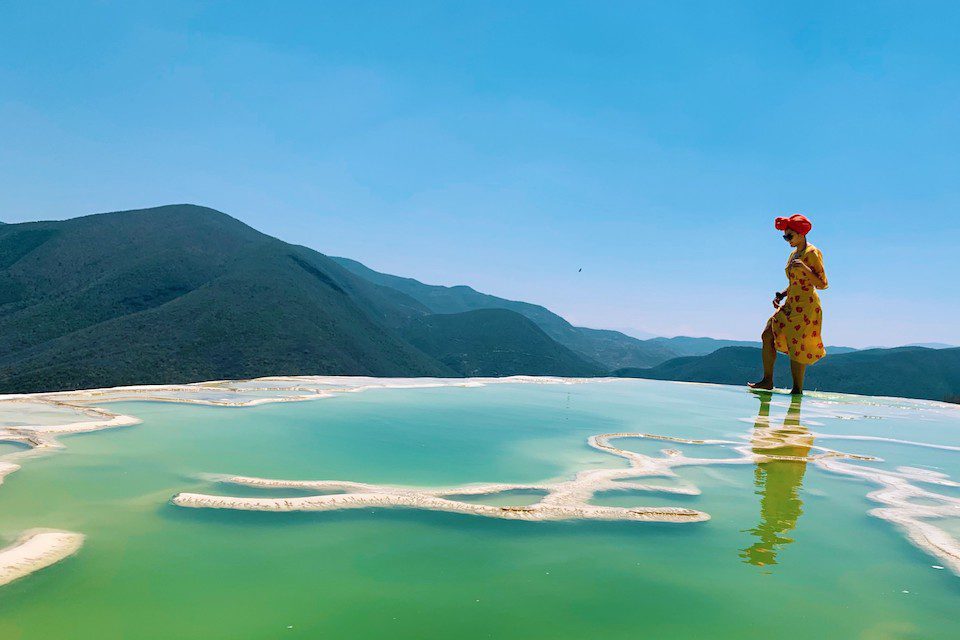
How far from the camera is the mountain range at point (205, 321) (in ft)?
102

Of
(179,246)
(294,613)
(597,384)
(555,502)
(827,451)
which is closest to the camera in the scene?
(294,613)

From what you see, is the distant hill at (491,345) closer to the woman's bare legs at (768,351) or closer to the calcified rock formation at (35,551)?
the woman's bare legs at (768,351)

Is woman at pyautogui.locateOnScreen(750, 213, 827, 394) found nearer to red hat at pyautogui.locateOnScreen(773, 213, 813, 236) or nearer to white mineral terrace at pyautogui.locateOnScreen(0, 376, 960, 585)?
red hat at pyautogui.locateOnScreen(773, 213, 813, 236)

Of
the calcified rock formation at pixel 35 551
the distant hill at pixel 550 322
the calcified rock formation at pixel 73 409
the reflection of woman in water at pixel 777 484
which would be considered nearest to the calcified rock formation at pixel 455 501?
the reflection of woman in water at pixel 777 484

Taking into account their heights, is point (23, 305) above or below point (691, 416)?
above

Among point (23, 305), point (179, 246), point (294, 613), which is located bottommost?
point (294, 613)

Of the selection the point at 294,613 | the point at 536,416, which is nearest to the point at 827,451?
the point at 536,416

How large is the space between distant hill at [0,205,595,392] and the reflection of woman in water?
99.1ft

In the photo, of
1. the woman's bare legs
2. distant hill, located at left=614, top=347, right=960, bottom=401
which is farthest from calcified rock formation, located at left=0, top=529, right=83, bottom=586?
distant hill, located at left=614, top=347, right=960, bottom=401

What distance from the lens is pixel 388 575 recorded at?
197 centimetres

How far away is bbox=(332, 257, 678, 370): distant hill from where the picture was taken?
343 feet

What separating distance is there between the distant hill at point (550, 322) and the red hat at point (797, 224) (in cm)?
8819

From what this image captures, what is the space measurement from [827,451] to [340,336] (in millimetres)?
38579

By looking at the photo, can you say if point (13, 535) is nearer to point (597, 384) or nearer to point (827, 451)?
point (827, 451)
